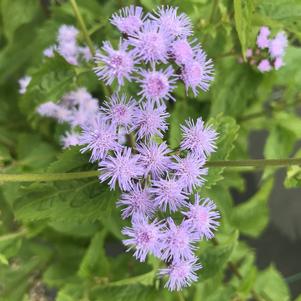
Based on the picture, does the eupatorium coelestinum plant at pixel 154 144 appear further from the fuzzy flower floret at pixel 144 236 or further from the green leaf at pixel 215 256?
the green leaf at pixel 215 256

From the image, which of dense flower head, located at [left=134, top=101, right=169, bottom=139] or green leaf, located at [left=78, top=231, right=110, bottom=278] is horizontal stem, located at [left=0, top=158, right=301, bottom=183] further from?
green leaf, located at [left=78, top=231, right=110, bottom=278]

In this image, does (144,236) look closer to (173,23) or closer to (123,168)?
(123,168)

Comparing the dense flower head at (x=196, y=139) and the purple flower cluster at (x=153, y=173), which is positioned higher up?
the dense flower head at (x=196, y=139)

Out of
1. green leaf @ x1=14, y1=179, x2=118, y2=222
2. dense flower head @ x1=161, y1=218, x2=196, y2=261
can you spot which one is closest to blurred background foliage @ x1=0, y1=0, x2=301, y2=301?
green leaf @ x1=14, y1=179, x2=118, y2=222

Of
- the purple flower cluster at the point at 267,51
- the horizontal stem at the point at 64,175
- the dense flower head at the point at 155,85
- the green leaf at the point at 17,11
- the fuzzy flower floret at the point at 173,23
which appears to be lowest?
the horizontal stem at the point at 64,175

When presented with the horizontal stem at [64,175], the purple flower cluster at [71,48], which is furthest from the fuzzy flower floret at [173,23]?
the purple flower cluster at [71,48]

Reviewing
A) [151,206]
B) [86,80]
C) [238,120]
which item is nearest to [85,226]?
[86,80]
